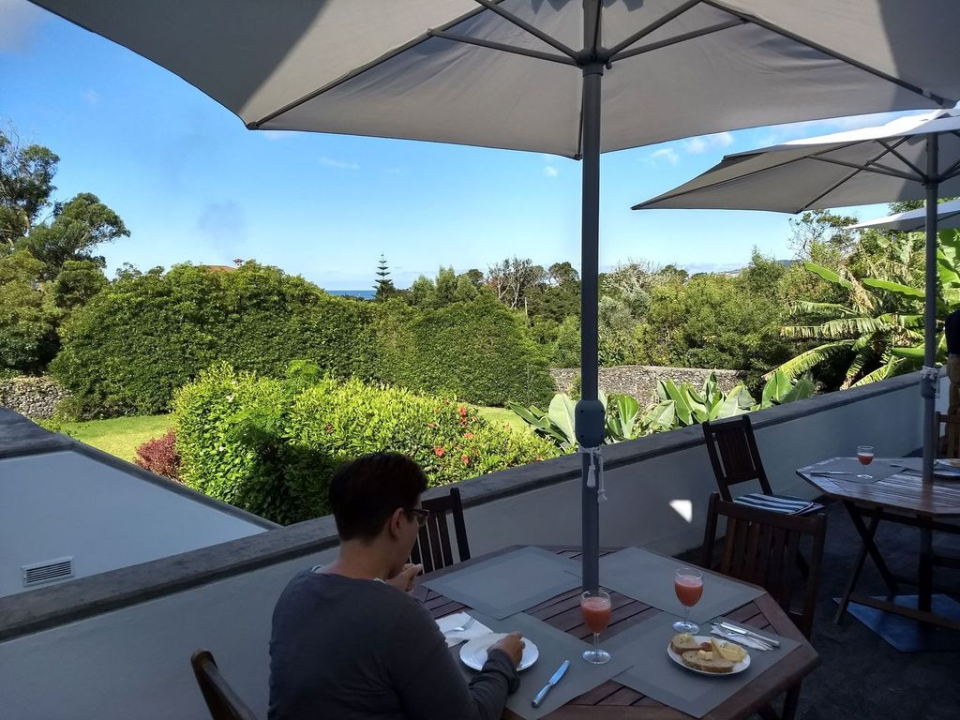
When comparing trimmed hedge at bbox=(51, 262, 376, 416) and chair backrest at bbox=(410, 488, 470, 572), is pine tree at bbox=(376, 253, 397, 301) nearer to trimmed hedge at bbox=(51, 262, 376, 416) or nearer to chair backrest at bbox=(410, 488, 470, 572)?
trimmed hedge at bbox=(51, 262, 376, 416)

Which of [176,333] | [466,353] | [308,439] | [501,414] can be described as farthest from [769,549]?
[176,333]

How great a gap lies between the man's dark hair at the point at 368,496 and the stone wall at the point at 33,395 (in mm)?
17307

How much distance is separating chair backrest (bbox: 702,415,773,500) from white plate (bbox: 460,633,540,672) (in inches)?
101

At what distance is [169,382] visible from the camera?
15.7 metres

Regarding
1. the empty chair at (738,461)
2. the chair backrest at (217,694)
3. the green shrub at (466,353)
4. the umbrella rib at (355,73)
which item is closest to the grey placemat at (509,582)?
the chair backrest at (217,694)

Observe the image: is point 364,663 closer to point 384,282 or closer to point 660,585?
point 660,585

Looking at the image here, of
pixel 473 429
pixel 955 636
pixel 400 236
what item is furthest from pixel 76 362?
pixel 400 236

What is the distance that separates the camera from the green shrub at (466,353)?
658 inches

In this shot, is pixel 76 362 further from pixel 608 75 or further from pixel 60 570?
pixel 608 75

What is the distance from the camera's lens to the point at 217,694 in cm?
129

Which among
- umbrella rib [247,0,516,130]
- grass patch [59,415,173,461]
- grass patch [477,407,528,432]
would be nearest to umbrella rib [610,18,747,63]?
umbrella rib [247,0,516,130]

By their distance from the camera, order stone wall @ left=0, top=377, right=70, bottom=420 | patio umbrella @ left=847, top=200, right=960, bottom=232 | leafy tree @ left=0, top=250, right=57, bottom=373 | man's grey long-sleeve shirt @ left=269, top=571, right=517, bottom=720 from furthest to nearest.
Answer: leafy tree @ left=0, top=250, right=57, bottom=373 → stone wall @ left=0, top=377, right=70, bottom=420 → patio umbrella @ left=847, top=200, right=960, bottom=232 → man's grey long-sleeve shirt @ left=269, top=571, right=517, bottom=720

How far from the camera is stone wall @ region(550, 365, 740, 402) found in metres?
17.8

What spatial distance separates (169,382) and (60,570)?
34.9ft
